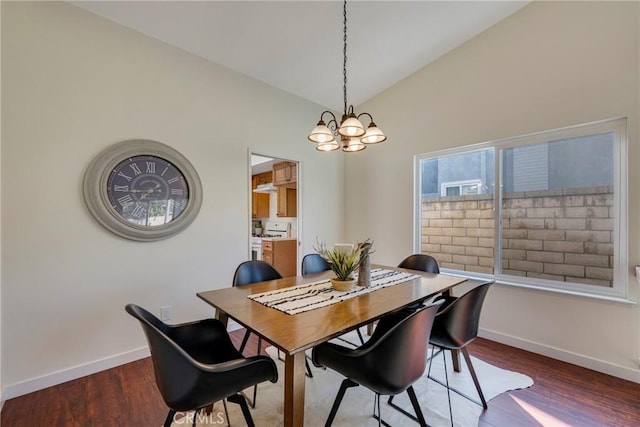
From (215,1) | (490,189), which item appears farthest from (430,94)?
(215,1)

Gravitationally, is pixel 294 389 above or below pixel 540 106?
below

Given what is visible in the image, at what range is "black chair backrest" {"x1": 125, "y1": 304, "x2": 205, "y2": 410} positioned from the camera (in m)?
1.10

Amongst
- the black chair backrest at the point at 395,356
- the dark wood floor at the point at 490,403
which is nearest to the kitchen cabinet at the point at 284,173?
the dark wood floor at the point at 490,403

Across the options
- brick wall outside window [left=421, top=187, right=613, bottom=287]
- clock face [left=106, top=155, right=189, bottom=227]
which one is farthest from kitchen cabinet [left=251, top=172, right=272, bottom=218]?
brick wall outside window [left=421, top=187, right=613, bottom=287]

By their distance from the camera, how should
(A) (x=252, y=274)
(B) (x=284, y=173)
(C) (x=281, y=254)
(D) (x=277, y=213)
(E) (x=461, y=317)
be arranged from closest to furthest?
(E) (x=461, y=317), (A) (x=252, y=274), (C) (x=281, y=254), (B) (x=284, y=173), (D) (x=277, y=213)

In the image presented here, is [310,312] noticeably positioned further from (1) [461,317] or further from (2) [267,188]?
(2) [267,188]

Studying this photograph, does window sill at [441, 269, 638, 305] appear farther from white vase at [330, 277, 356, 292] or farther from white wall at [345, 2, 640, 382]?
white vase at [330, 277, 356, 292]

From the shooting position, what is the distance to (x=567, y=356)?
2414 millimetres

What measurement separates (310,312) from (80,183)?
2.09 m

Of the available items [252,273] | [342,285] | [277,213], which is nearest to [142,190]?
[252,273]

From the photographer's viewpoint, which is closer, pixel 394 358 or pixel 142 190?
pixel 394 358

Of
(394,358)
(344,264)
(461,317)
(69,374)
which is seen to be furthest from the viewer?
(69,374)

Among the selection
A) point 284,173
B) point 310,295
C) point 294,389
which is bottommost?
point 294,389

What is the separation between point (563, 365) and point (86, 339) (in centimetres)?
396
